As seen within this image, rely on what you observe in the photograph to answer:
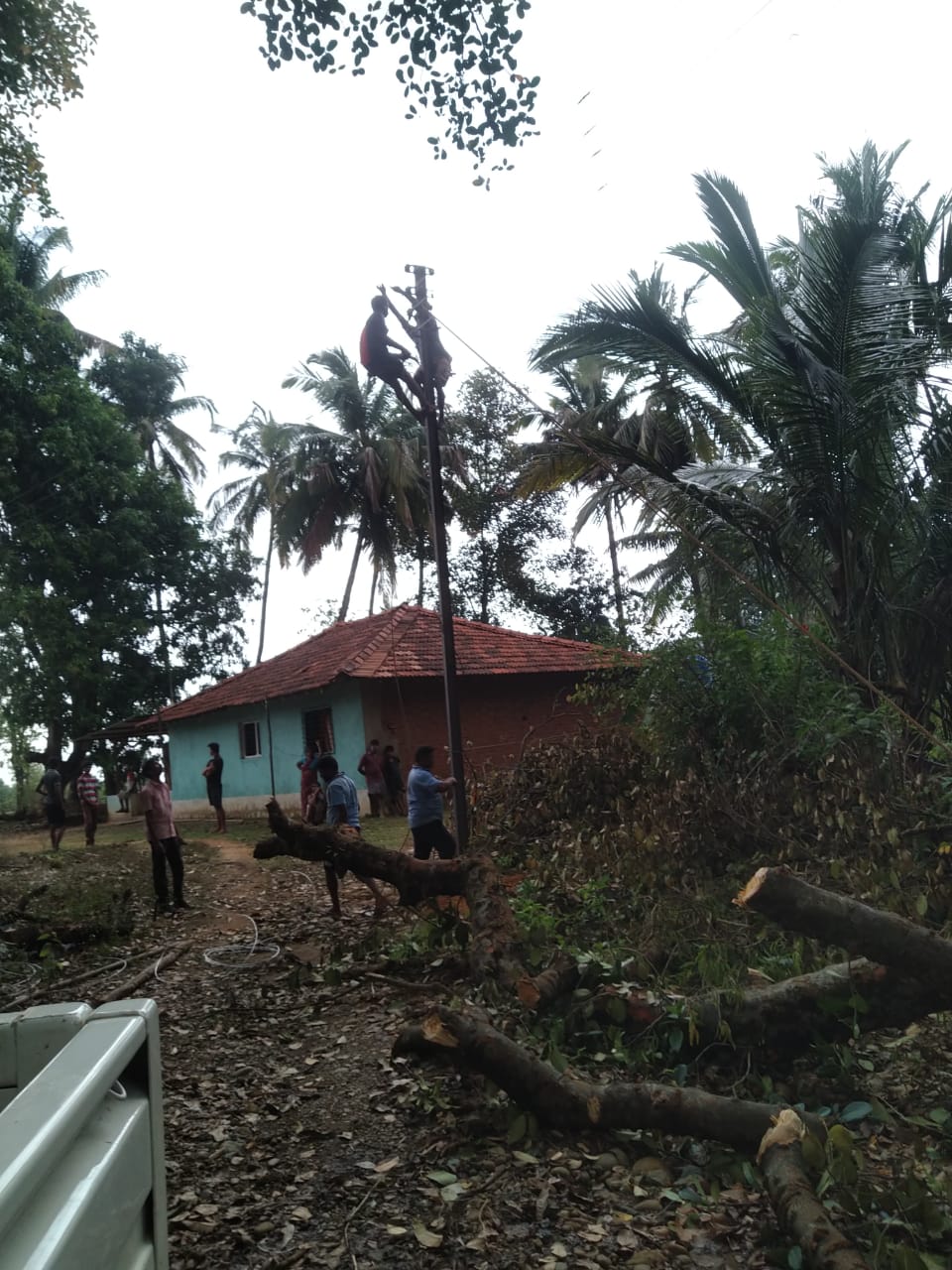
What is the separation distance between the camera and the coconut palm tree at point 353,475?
78.9ft

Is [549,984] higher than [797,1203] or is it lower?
higher

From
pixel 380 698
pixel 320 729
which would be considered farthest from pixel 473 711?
pixel 320 729

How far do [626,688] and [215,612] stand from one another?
20748mm

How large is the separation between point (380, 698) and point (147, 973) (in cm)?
1110

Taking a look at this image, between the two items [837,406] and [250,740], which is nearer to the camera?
[837,406]

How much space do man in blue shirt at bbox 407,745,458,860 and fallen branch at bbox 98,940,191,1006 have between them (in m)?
2.05

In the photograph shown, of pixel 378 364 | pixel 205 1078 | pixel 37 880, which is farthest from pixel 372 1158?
pixel 37 880

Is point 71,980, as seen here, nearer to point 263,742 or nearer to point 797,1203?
point 797,1203

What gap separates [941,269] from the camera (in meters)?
8.93

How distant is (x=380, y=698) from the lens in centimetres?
1772

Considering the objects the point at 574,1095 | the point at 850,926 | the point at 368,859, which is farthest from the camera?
the point at 368,859

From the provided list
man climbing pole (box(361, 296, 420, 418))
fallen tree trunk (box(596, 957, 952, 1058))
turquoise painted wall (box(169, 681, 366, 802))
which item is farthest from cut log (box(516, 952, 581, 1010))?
turquoise painted wall (box(169, 681, 366, 802))

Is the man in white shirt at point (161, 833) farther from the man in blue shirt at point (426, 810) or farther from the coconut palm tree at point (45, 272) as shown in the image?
the coconut palm tree at point (45, 272)

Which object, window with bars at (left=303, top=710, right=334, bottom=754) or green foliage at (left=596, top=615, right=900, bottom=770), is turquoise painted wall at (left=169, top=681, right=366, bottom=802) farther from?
green foliage at (left=596, top=615, right=900, bottom=770)
